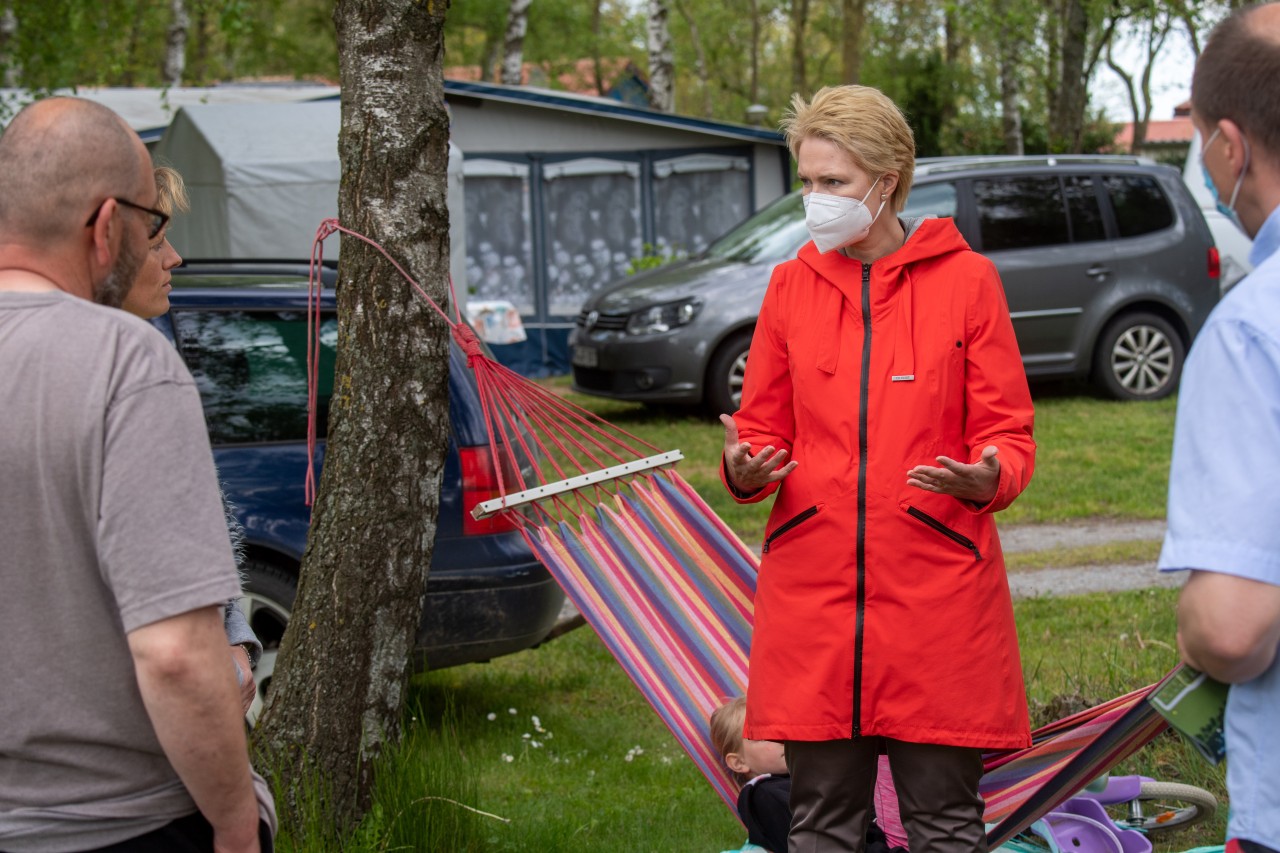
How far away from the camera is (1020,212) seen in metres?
11.5

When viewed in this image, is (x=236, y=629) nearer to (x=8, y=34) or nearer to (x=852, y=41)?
(x=8, y=34)

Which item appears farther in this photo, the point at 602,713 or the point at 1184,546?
the point at 602,713

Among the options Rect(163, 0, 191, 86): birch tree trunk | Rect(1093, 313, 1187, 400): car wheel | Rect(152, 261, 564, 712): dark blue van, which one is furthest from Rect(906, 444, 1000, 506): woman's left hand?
Rect(163, 0, 191, 86): birch tree trunk

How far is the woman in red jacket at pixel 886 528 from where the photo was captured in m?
2.74

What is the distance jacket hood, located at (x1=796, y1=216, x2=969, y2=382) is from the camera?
2.79 m

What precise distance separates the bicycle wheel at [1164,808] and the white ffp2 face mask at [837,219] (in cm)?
169

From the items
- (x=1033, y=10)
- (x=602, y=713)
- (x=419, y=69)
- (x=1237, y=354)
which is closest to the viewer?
(x=1237, y=354)

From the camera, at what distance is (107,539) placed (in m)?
1.71

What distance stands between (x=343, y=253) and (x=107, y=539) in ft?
6.24

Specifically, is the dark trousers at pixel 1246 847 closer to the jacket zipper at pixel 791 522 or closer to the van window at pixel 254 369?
the jacket zipper at pixel 791 522

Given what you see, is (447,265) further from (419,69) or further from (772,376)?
(772,376)

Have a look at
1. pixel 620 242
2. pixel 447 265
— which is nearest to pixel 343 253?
pixel 447 265

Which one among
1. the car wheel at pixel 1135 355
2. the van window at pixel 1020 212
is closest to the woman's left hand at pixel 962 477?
the van window at pixel 1020 212

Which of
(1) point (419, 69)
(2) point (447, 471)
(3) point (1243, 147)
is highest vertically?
(1) point (419, 69)
